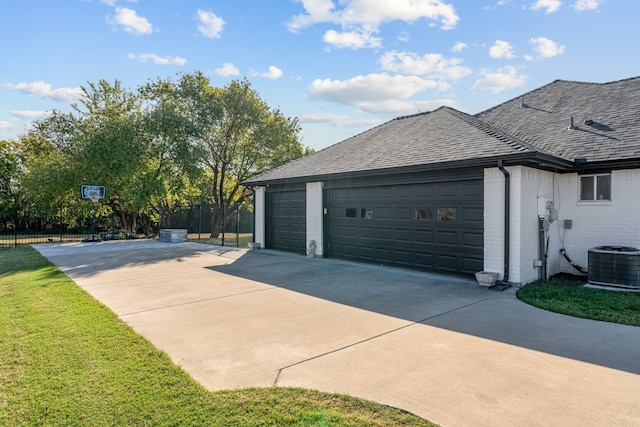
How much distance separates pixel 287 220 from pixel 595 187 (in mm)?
8845

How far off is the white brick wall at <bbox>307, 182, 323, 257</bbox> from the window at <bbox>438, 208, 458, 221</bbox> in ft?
13.4

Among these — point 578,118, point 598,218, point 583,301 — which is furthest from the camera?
point 578,118

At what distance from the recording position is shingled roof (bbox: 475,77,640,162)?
8.09 m

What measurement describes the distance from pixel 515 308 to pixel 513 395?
3.10 m

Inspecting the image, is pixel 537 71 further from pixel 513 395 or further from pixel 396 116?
pixel 513 395

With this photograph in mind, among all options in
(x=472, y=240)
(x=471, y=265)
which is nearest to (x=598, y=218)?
(x=472, y=240)

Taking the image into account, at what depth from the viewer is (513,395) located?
10.2ft

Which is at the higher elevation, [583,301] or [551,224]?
[551,224]

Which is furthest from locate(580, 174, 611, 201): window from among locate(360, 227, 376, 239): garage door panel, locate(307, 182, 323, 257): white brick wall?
locate(307, 182, 323, 257): white brick wall

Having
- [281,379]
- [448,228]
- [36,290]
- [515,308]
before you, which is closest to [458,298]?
[515,308]

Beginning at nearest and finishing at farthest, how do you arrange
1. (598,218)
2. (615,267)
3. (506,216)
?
(615,267)
(506,216)
(598,218)

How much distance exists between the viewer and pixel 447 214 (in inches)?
331

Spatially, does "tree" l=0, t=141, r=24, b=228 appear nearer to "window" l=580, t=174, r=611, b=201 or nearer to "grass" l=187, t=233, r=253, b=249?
"grass" l=187, t=233, r=253, b=249

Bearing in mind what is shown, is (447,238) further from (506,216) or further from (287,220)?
(287,220)
